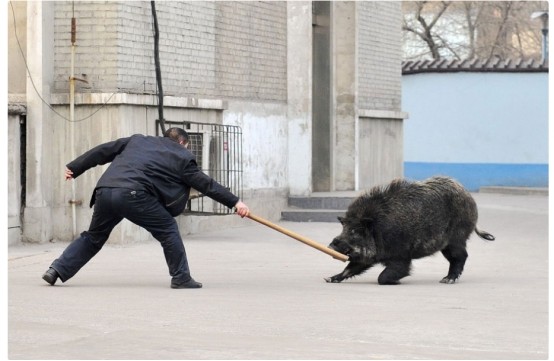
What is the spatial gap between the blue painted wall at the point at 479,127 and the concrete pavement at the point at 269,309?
536 inches

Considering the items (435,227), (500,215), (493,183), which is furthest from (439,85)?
(435,227)

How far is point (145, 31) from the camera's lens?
16594mm

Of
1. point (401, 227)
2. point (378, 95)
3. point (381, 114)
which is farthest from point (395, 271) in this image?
point (378, 95)

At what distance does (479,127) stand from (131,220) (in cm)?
1883

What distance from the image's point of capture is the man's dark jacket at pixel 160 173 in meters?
11.4

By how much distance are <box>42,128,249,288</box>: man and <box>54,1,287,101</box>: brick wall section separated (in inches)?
184

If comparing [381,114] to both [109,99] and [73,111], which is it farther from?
[73,111]

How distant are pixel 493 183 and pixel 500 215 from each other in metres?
8.11

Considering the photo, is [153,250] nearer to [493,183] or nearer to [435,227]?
[435,227]

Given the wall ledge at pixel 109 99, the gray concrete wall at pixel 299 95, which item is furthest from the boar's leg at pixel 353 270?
the gray concrete wall at pixel 299 95

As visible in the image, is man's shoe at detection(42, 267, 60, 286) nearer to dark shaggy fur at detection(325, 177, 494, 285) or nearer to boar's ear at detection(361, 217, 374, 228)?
dark shaggy fur at detection(325, 177, 494, 285)

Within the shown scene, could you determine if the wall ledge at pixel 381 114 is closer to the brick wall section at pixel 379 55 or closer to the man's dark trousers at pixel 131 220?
the brick wall section at pixel 379 55

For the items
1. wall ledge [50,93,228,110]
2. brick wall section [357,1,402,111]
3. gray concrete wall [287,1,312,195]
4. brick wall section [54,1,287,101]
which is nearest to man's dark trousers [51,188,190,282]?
wall ledge [50,93,228,110]

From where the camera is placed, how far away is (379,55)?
22844 mm
